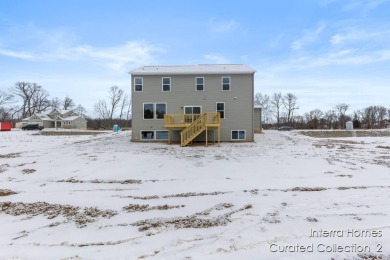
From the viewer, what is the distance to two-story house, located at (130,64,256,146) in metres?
20.4

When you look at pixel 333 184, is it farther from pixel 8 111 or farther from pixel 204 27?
pixel 8 111

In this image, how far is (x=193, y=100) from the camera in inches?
814

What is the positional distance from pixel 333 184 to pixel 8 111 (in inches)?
3694

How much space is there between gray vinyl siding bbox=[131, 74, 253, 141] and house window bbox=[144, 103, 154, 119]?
0.31 metres

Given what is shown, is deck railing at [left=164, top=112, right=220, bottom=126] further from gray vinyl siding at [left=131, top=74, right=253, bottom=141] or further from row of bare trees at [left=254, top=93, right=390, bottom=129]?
row of bare trees at [left=254, top=93, right=390, bottom=129]

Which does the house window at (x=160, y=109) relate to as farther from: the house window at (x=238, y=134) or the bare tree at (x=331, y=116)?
the bare tree at (x=331, y=116)

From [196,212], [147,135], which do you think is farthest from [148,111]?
[196,212]

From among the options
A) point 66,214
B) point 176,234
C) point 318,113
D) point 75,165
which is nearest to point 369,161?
point 176,234

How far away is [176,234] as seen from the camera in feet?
14.2

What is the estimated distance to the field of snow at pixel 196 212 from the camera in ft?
12.5

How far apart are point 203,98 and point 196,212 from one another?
15891 mm

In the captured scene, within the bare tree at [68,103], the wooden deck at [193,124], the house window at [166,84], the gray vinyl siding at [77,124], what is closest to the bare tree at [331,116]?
the wooden deck at [193,124]

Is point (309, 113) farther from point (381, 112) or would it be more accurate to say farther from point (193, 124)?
point (193, 124)

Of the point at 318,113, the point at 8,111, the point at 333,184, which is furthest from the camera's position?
the point at 8,111
